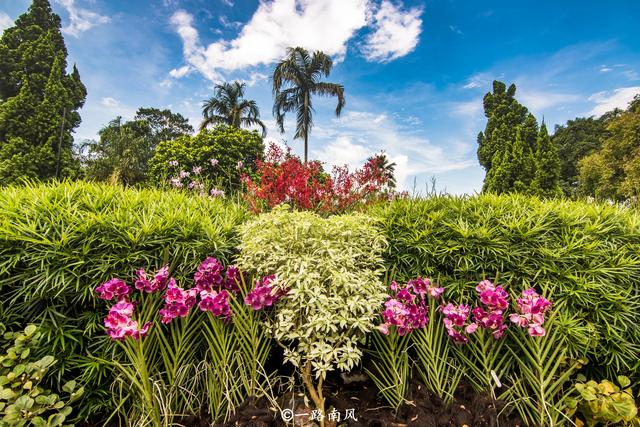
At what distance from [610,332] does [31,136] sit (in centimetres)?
1993

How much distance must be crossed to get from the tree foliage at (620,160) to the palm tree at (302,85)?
15.1 meters

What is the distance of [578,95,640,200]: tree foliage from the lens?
14.9m

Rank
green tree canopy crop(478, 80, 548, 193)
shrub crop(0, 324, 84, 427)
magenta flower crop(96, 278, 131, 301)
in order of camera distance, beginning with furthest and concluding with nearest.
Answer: green tree canopy crop(478, 80, 548, 193), magenta flower crop(96, 278, 131, 301), shrub crop(0, 324, 84, 427)

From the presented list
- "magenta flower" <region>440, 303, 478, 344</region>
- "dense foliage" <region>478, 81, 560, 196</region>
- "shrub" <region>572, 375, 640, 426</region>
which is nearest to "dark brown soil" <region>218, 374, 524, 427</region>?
"magenta flower" <region>440, 303, 478, 344</region>

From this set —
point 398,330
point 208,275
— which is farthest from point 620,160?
point 208,275

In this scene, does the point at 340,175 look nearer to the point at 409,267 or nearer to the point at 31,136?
the point at 409,267

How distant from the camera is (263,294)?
6.91 feet

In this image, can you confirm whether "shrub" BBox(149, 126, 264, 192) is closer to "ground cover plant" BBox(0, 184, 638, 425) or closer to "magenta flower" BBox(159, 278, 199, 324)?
"ground cover plant" BBox(0, 184, 638, 425)

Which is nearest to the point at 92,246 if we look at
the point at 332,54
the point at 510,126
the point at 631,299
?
the point at 631,299

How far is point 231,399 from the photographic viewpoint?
2.12m

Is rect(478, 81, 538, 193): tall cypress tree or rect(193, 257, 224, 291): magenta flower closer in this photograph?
rect(193, 257, 224, 291): magenta flower

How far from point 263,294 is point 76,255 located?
4.34ft

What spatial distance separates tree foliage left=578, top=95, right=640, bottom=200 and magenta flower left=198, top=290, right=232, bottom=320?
60.6 ft

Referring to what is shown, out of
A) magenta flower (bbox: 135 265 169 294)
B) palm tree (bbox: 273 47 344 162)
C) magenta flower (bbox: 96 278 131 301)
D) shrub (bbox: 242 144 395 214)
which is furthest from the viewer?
palm tree (bbox: 273 47 344 162)
